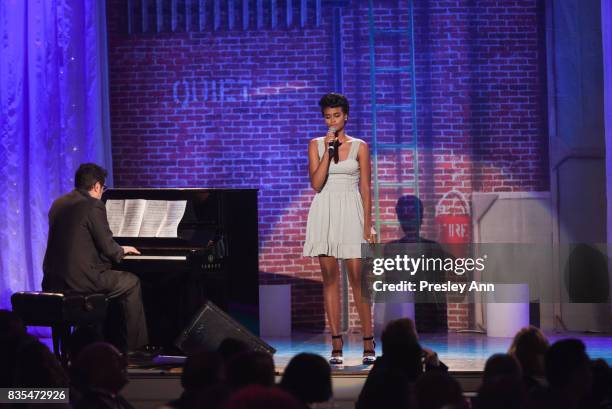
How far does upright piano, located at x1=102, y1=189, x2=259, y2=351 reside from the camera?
6348 mm

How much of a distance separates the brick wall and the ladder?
0.04 metres

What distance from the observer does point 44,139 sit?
765cm

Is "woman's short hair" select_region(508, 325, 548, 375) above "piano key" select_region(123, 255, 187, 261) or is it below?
below

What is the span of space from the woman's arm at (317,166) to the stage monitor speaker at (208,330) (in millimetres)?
995

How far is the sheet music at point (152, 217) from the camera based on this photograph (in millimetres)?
6528

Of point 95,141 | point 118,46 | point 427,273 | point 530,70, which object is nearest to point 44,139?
point 95,141

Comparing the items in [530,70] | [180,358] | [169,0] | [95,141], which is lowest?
[180,358]

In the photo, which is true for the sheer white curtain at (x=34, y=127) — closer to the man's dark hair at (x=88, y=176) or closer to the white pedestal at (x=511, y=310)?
the man's dark hair at (x=88, y=176)

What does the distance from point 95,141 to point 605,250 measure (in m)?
4.23

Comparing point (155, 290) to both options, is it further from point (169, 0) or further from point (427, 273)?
point (169, 0)

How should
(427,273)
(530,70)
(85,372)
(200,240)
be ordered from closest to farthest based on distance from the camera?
(85,372), (200,240), (427,273), (530,70)

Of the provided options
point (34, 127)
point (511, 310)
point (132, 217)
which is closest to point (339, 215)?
point (132, 217)

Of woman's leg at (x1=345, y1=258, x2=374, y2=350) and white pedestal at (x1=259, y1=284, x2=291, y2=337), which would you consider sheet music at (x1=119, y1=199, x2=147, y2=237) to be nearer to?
woman's leg at (x1=345, y1=258, x2=374, y2=350)

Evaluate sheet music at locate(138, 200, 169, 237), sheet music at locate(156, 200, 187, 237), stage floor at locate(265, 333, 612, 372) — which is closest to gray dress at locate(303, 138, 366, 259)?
stage floor at locate(265, 333, 612, 372)
